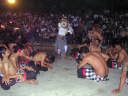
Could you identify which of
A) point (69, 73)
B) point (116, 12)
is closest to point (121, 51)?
point (69, 73)

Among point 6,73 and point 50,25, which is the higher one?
point 50,25

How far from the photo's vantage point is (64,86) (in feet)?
24.3

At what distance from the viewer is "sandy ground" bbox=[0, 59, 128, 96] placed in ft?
22.6

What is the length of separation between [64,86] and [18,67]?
147 centimetres

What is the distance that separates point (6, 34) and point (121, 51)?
25.0 ft

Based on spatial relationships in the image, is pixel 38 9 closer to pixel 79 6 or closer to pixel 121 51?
pixel 79 6

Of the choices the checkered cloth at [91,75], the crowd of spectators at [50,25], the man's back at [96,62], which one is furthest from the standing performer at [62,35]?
the man's back at [96,62]

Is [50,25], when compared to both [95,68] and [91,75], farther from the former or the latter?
[95,68]

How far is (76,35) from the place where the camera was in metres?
15.1

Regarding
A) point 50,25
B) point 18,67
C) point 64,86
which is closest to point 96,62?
point 64,86

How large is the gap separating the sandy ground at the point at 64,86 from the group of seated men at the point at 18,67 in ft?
0.64

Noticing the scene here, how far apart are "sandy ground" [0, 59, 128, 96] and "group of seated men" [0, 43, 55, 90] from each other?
20 centimetres

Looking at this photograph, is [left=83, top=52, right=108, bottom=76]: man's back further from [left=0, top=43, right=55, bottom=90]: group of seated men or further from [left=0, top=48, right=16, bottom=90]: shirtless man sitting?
[left=0, top=48, right=16, bottom=90]: shirtless man sitting

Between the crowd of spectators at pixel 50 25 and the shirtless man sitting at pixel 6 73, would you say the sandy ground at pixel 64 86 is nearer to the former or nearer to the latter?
the shirtless man sitting at pixel 6 73
